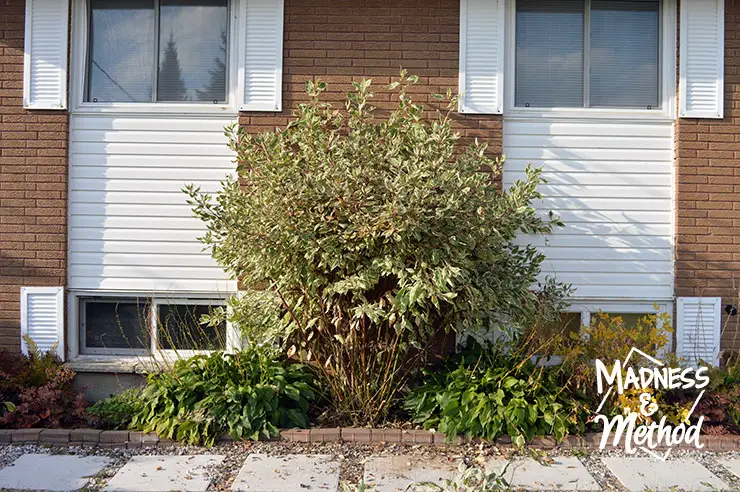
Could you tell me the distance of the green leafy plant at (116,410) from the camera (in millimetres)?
5387

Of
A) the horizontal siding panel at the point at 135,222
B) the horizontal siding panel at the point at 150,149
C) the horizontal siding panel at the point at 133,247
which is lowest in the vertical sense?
the horizontal siding panel at the point at 133,247

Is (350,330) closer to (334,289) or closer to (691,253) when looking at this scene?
(334,289)

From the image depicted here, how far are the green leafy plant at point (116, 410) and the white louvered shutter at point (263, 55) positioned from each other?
2799 millimetres

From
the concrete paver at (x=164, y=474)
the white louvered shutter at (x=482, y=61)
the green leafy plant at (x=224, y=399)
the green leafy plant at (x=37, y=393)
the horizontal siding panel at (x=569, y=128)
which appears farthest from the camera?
the horizontal siding panel at (x=569, y=128)


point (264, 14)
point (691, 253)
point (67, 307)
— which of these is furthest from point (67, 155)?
point (691, 253)

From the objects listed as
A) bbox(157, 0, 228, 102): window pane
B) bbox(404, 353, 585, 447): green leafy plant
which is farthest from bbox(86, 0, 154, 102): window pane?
bbox(404, 353, 585, 447): green leafy plant

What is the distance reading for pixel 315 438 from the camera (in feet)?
16.9

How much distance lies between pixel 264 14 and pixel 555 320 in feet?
12.8

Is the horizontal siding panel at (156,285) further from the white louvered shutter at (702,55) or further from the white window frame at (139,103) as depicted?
the white louvered shutter at (702,55)

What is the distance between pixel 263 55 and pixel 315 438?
11.6 ft

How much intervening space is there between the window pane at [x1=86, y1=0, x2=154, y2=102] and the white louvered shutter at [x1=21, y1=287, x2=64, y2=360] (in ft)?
6.27

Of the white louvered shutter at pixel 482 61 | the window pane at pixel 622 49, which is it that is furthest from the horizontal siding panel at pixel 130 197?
the window pane at pixel 622 49

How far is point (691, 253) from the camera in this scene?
20.1 feet

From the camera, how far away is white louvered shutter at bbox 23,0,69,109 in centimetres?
611
